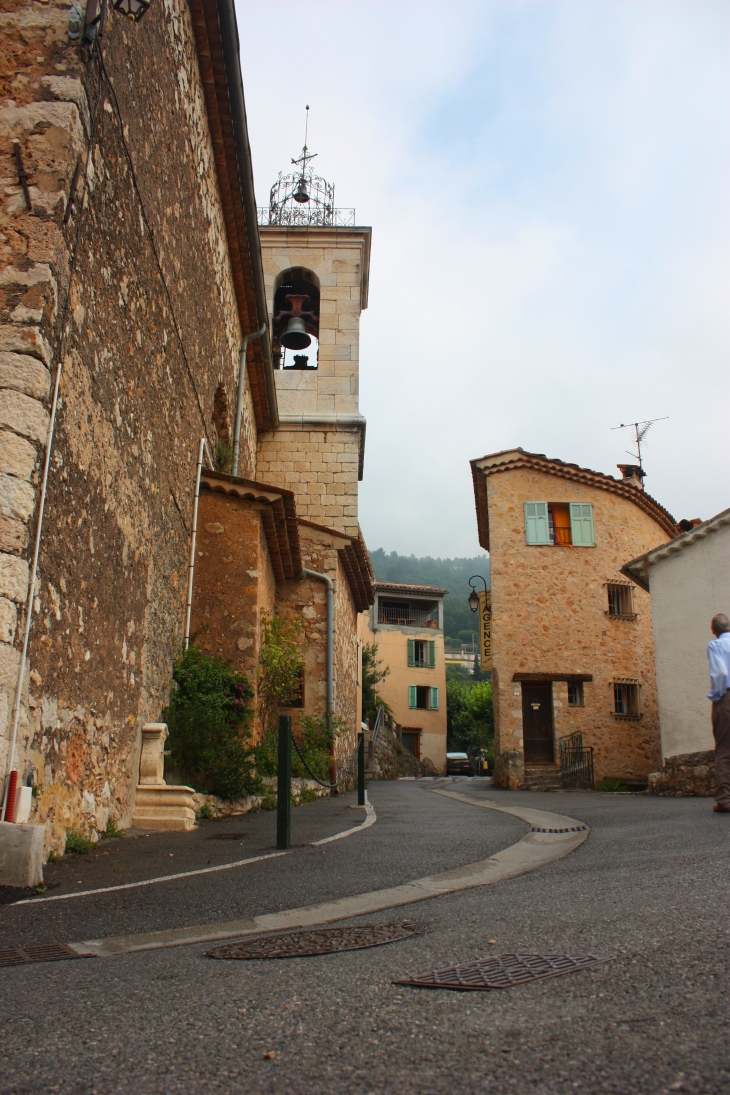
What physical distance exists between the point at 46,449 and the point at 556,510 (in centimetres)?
1793

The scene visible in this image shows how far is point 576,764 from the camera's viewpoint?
18.8m

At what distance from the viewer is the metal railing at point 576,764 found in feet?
61.0

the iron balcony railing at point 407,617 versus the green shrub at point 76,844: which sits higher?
the iron balcony railing at point 407,617

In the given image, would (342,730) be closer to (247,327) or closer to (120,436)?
(247,327)

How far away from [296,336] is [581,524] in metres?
8.88

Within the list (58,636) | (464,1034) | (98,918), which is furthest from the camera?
(58,636)

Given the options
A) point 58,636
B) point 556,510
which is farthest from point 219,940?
point 556,510

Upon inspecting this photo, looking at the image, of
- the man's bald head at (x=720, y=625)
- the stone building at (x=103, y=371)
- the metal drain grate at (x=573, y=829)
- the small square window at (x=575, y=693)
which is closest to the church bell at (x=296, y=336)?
the stone building at (x=103, y=371)

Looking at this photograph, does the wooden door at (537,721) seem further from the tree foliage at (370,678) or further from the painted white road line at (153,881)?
the painted white road line at (153,881)

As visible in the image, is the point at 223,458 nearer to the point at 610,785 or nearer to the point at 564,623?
the point at 564,623

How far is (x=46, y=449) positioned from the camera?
188 inches

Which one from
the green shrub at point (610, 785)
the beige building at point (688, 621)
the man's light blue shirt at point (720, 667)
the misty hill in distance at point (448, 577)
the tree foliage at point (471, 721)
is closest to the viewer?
the man's light blue shirt at point (720, 667)

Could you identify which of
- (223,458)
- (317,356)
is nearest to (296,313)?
(317,356)

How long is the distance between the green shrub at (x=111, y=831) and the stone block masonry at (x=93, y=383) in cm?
13
